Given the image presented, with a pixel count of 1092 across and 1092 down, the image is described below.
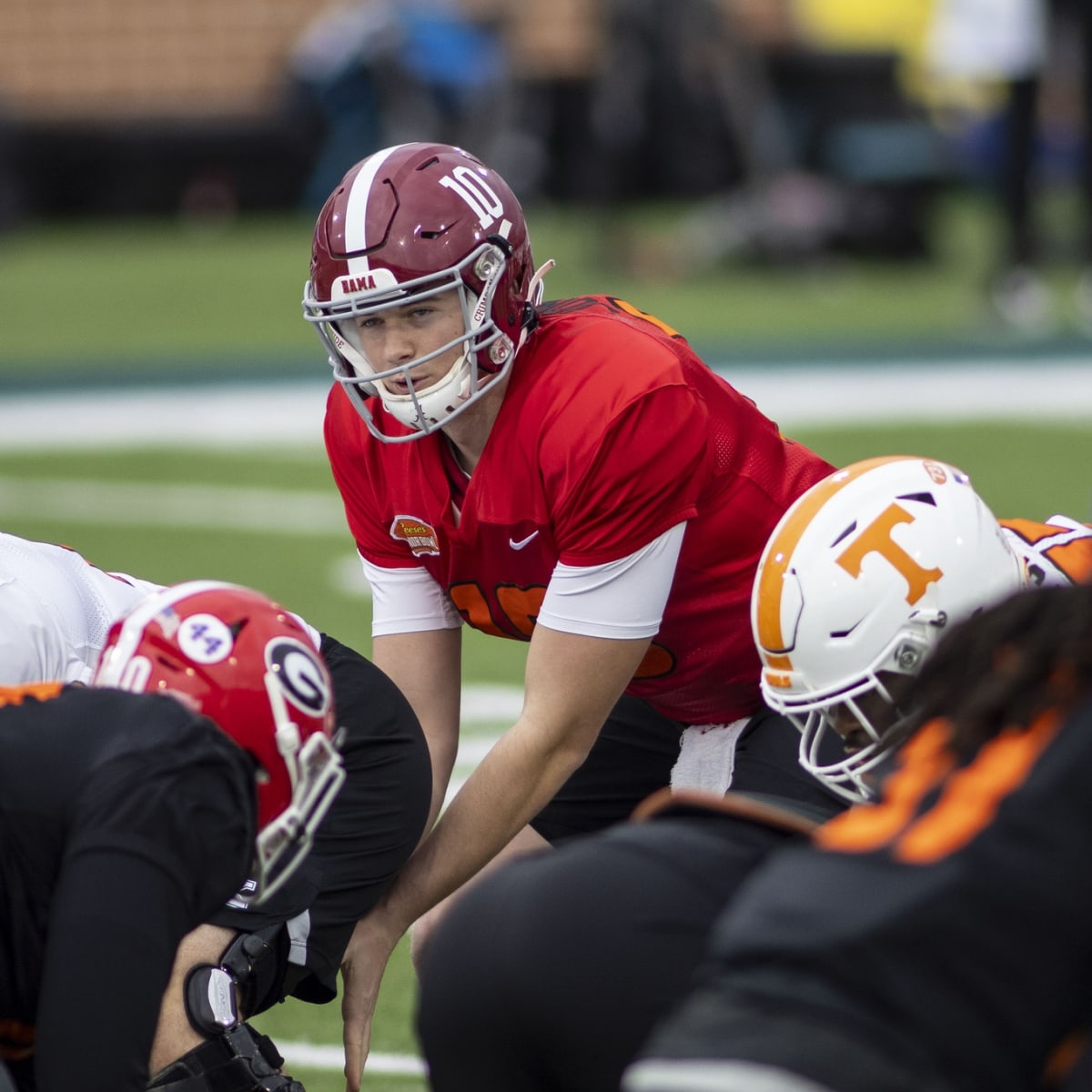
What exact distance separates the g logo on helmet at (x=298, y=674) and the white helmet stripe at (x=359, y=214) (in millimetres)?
824

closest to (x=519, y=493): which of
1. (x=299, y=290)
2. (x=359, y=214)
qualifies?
(x=359, y=214)

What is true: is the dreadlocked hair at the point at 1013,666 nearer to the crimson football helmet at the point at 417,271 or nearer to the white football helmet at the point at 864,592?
the white football helmet at the point at 864,592

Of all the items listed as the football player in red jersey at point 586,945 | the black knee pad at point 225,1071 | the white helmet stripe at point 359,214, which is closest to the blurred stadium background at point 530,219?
the black knee pad at point 225,1071

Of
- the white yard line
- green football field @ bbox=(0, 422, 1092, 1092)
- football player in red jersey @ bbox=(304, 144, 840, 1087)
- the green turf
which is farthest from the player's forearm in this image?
the green turf

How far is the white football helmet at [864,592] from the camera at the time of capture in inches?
102

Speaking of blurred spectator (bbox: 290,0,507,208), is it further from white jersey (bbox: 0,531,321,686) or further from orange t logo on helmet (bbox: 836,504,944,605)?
orange t logo on helmet (bbox: 836,504,944,605)

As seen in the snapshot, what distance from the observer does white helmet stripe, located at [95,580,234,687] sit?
2303 mm

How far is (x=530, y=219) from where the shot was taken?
14.9 meters

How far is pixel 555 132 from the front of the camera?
16000mm

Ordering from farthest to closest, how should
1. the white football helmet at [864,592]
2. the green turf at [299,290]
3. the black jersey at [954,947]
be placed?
1. the green turf at [299,290]
2. the white football helmet at [864,592]
3. the black jersey at [954,947]

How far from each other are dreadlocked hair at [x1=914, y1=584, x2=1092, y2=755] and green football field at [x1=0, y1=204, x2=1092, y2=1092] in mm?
1603

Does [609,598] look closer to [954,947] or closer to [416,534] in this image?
[416,534]

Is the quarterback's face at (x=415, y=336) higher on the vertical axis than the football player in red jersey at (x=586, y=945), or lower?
higher

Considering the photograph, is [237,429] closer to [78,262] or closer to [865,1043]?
[78,262]
